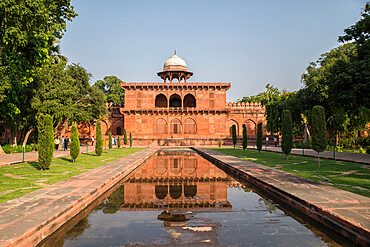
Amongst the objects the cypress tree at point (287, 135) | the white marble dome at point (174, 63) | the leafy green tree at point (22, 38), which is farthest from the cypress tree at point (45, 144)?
the white marble dome at point (174, 63)

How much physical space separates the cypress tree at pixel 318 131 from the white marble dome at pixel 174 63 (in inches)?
1250

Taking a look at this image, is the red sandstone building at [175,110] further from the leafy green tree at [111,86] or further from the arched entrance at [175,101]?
the leafy green tree at [111,86]

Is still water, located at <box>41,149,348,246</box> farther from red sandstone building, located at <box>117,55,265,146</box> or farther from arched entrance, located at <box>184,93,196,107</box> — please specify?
arched entrance, located at <box>184,93,196,107</box>

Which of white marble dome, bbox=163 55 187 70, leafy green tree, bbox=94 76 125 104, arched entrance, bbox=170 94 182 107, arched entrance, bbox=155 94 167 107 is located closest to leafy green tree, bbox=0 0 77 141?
white marble dome, bbox=163 55 187 70

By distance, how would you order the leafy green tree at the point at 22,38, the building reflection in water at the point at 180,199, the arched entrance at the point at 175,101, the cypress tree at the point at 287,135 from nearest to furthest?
1. the building reflection in water at the point at 180,199
2. the leafy green tree at the point at 22,38
3. the cypress tree at the point at 287,135
4. the arched entrance at the point at 175,101

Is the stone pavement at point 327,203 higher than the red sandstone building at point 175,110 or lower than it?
lower

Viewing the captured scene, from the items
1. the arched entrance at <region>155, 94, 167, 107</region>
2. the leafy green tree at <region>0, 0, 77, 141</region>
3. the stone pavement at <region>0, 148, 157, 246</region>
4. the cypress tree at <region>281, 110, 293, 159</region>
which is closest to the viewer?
the stone pavement at <region>0, 148, 157, 246</region>

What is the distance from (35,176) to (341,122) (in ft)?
91.6

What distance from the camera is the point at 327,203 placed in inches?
197

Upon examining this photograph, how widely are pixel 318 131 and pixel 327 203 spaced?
25.6 feet

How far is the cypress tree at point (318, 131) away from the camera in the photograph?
466 inches

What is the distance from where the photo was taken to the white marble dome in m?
42.1

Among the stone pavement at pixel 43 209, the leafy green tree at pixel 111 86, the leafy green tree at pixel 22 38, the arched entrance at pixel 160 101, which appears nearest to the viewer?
the stone pavement at pixel 43 209

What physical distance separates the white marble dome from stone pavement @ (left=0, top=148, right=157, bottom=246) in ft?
118
